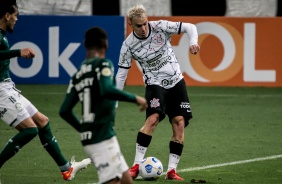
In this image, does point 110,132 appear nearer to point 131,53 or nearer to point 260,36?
point 131,53

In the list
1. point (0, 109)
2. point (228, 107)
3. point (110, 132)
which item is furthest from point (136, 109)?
point (110, 132)

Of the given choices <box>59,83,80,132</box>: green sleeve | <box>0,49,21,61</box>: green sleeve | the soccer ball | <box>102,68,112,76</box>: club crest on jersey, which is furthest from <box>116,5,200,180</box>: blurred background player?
<box>102,68,112,76</box>: club crest on jersey

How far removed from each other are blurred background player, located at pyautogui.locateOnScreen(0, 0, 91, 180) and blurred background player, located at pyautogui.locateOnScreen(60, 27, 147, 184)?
6.31ft

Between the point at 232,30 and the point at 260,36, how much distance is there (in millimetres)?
660

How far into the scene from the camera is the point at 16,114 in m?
9.50

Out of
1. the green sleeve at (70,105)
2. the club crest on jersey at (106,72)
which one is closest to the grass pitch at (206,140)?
the green sleeve at (70,105)

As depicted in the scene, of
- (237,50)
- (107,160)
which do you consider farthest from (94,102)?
(237,50)

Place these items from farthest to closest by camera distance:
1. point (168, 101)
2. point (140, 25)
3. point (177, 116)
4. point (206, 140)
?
point (206, 140)
point (168, 101)
point (177, 116)
point (140, 25)

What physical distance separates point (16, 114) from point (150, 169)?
5.53ft

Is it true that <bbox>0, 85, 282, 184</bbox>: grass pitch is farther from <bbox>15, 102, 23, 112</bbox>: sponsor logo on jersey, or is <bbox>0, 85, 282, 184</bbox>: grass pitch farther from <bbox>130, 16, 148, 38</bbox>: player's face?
<bbox>130, 16, 148, 38</bbox>: player's face

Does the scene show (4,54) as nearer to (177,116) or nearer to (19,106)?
(19,106)

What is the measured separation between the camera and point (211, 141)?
1322cm

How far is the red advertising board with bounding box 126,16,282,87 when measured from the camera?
2006 cm

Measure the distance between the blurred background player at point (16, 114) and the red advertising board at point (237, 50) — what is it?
33.9 ft
